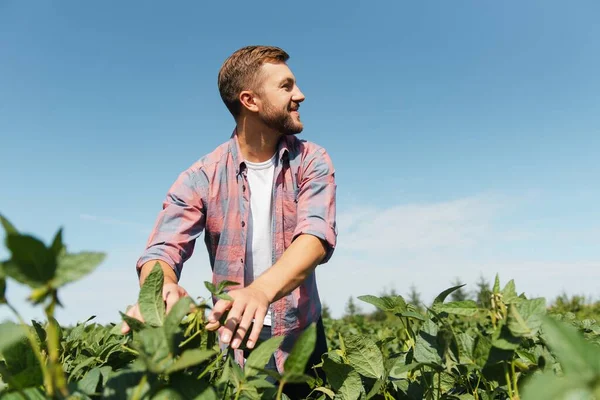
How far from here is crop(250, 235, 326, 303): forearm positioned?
5.51ft

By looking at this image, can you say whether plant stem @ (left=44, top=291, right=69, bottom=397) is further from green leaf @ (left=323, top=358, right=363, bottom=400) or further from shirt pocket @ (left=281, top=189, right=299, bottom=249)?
shirt pocket @ (left=281, top=189, right=299, bottom=249)

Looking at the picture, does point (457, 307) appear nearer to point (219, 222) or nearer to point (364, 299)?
point (364, 299)

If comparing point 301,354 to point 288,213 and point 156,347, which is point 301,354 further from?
point 288,213

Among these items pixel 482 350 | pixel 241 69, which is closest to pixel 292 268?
pixel 482 350

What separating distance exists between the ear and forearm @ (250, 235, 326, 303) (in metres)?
1.48

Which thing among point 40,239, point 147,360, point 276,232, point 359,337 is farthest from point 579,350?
point 276,232

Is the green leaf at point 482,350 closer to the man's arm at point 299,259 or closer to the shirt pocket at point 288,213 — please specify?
the man's arm at point 299,259

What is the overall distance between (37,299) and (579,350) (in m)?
0.71

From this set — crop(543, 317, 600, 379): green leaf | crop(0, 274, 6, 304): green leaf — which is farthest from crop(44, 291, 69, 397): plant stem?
crop(543, 317, 600, 379): green leaf

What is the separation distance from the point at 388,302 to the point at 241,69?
2391 millimetres

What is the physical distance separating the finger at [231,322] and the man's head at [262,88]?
201 centimetres

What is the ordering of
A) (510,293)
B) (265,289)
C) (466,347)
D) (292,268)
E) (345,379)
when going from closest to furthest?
1. (510,293)
2. (466,347)
3. (345,379)
4. (265,289)
5. (292,268)

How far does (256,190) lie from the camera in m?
3.41

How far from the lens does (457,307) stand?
3.67ft
